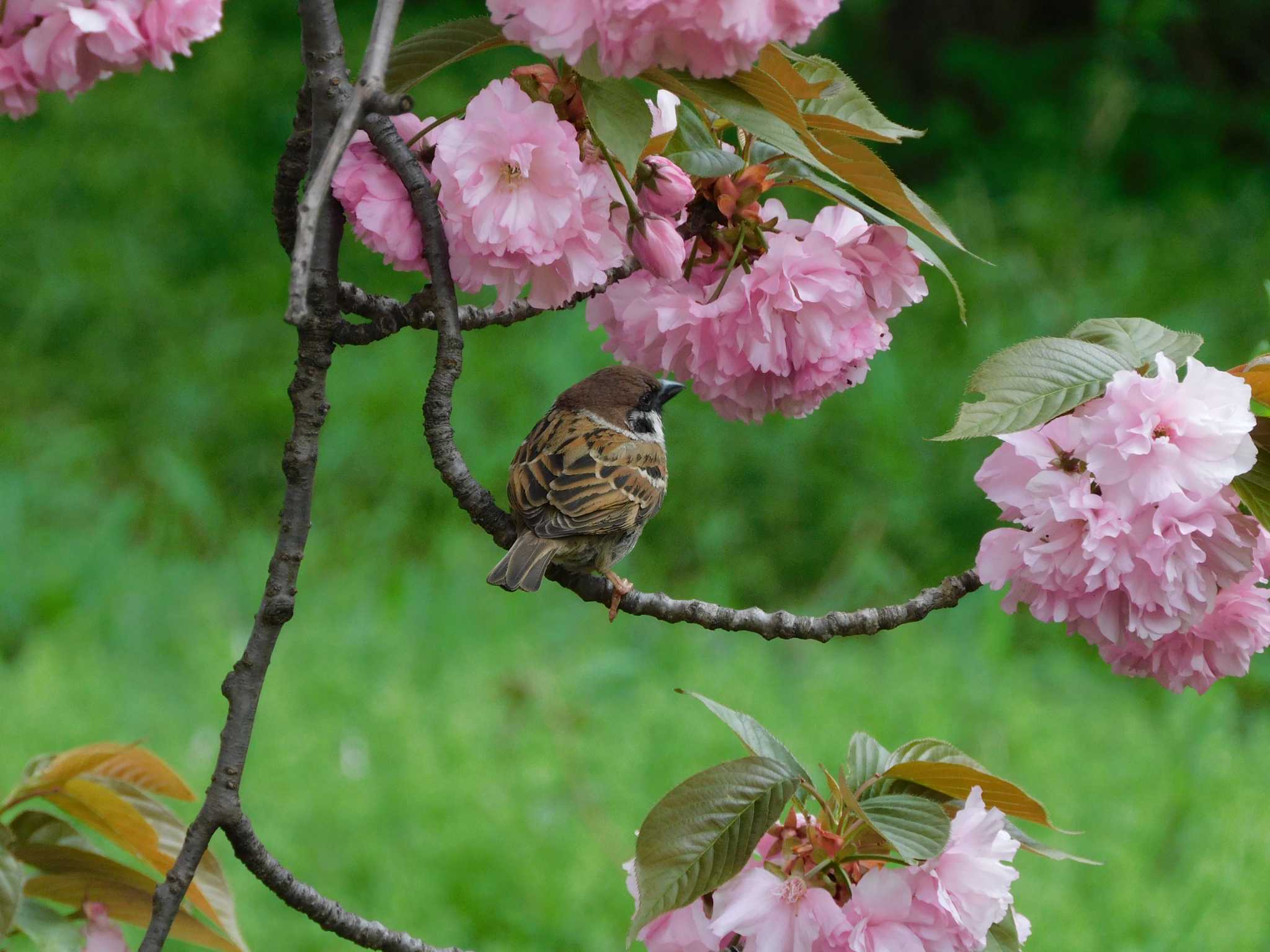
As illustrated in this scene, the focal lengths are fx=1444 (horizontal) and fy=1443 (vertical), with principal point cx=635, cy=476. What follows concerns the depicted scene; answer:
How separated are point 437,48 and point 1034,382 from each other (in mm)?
538

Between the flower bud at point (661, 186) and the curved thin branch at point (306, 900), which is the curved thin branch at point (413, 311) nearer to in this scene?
the flower bud at point (661, 186)

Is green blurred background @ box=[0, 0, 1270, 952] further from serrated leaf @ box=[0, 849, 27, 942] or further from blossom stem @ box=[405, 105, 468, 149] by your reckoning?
blossom stem @ box=[405, 105, 468, 149]

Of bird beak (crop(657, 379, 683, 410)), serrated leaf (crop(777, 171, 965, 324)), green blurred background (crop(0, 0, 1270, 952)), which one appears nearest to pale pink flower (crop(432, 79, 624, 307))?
serrated leaf (crop(777, 171, 965, 324))

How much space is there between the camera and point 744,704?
381 centimetres

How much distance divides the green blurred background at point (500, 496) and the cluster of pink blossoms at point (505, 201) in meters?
2.23

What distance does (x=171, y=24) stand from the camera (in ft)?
4.06

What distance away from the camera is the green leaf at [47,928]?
140 centimetres

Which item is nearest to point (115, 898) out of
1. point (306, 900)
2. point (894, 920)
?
point (306, 900)

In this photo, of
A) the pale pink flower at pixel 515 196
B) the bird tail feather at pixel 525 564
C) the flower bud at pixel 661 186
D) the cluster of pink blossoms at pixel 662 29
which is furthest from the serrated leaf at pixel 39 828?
the cluster of pink blossoms at pixel 662 29

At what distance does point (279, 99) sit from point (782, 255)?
667 cm

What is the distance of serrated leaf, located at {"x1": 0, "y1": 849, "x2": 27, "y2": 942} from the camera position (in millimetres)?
1323

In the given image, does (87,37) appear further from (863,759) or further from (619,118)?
(863,759)

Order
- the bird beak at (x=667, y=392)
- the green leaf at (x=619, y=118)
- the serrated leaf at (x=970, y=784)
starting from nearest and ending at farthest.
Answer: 1. the green leaf at (x=619, y=118)
2. the serrated leaf at (x=970, y=784)
3. the bird beak at (x=667, y=392)

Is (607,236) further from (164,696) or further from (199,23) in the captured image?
(164,696)
